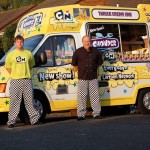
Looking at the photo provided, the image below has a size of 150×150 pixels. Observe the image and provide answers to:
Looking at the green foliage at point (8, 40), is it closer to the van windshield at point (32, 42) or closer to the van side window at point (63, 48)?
the van windshield at point (32, 42)

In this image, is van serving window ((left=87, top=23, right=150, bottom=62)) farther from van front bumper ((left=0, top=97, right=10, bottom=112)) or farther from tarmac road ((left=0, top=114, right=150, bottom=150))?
van front bumper ((left=0, top=97, right=10, bottom=112))

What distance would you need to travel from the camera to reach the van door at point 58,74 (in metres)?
11.8

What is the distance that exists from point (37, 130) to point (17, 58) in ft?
5.50

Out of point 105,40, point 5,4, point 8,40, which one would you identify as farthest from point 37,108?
point 5,4

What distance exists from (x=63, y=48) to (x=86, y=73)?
0.79m

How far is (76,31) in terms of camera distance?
1234 cm

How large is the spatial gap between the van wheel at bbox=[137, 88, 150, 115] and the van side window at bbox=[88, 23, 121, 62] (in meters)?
1.12

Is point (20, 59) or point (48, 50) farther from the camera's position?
point (48, 50)

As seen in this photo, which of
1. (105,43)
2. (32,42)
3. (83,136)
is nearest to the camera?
(83,136)

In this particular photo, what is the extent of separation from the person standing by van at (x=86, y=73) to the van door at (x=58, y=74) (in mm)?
243

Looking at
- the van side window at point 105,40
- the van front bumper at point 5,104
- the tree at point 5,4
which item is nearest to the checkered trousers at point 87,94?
the van side window at point 105,40

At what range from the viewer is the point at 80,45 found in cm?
1234

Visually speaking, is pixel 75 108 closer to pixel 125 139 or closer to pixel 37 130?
pixel 37 130

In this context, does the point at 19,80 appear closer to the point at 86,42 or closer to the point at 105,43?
the point at 86,42
